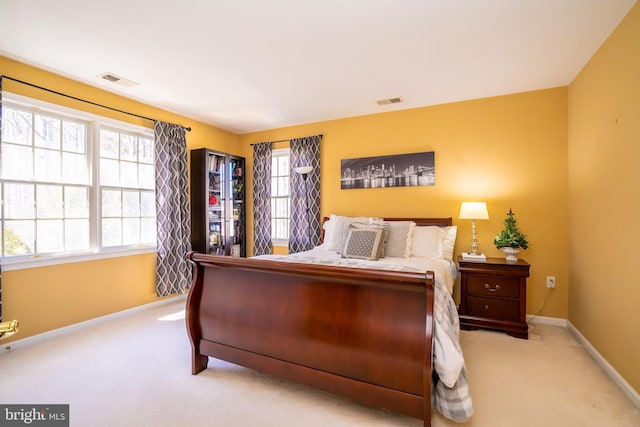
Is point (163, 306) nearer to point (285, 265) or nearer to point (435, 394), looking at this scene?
point (285, 265)

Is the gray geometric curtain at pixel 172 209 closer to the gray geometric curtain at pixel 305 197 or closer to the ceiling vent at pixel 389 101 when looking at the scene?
the gray geometric curtain at pixel 305 197

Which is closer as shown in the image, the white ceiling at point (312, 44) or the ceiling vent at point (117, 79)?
the white ceiling at point (312, 44)

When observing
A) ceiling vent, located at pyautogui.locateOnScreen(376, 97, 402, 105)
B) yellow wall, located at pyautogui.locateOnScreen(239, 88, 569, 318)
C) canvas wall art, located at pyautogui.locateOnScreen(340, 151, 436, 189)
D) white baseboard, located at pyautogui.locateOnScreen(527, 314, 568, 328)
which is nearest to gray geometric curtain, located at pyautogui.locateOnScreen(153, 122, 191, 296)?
canvas wall art, located at pyautogui.locateOnScreen(340, 151, 436, 189)

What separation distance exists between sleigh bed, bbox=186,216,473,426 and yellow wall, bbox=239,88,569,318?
199 cm

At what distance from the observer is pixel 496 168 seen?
340 centimetres

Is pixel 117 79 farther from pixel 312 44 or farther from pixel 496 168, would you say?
pixel 496 168

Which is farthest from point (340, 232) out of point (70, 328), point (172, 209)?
point (70, 328)

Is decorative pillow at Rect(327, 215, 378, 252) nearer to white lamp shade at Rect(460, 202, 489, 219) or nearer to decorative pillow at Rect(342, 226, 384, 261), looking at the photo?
decorative pillow at Rect(342, 226, 384, 261)

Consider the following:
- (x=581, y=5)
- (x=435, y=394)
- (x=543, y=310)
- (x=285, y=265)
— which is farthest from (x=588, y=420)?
(x=581, y=5)

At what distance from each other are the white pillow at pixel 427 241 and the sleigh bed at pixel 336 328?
1.26 metres

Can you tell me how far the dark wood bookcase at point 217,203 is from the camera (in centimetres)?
416

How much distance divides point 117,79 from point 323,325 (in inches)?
127

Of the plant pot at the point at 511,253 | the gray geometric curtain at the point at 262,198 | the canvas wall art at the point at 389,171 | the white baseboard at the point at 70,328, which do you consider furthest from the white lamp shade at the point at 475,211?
the white baseboard at the point at 70,328

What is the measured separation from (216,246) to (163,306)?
1.07 meters
